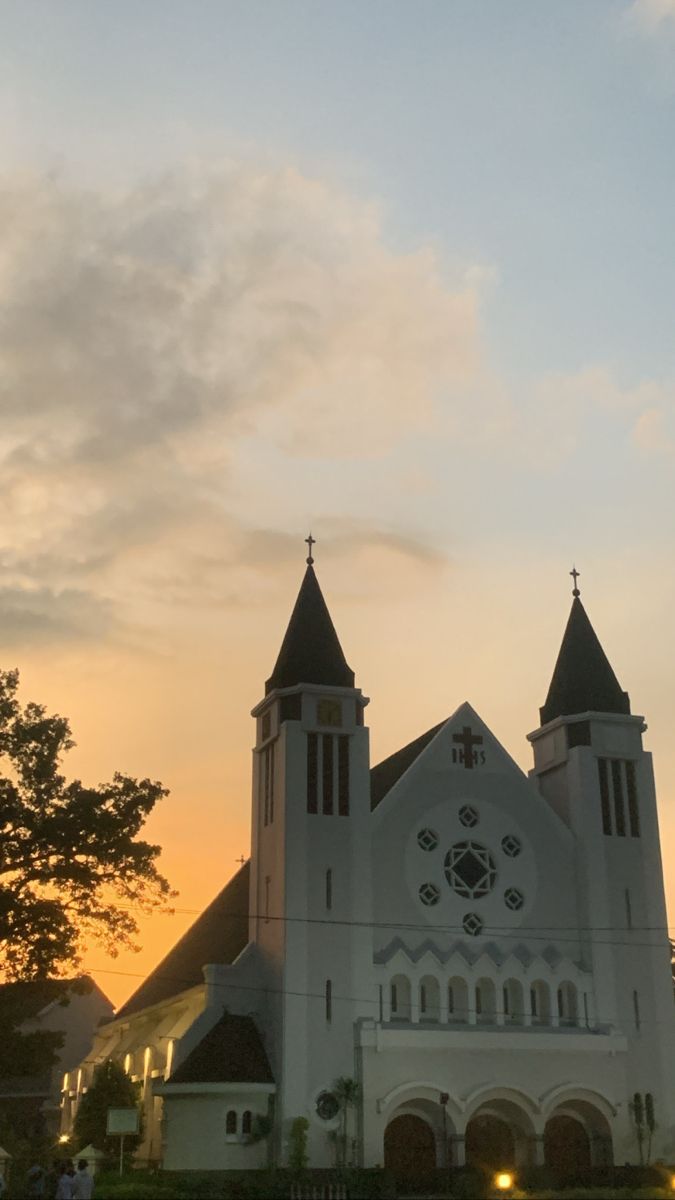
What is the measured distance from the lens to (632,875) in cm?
4200

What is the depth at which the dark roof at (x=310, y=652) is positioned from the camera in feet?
138

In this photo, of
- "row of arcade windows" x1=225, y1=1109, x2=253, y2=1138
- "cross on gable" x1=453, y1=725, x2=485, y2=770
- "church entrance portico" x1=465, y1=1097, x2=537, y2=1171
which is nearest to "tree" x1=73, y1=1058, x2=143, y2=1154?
"row of arcade windows" x1=225, y1=1109, x2=253, y2=1138

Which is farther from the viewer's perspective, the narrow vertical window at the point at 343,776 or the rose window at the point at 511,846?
the rose window at the point at 511,846

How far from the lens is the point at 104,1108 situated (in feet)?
136

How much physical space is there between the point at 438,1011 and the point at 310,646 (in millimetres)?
12516

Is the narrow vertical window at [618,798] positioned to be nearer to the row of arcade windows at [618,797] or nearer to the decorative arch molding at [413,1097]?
the row of arcade windows at [618,797]

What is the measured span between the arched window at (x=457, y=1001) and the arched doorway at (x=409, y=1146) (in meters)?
3.12

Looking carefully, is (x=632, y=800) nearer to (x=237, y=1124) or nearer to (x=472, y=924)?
(x=472, y=924)

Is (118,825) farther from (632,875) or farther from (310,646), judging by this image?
(632,875)

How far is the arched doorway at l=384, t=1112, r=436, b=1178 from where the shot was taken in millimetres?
36688

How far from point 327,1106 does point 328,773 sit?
990 centimetres

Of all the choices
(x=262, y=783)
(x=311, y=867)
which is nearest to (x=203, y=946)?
(x=262, y=783)

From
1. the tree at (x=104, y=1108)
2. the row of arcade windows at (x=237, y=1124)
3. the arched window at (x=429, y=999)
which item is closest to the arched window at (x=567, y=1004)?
the arched window at (x=429, y=999)

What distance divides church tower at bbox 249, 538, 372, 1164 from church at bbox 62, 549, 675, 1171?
65mm
